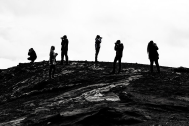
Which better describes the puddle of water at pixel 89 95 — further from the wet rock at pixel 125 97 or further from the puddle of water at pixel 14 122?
the puddle of water at pixel 14 122

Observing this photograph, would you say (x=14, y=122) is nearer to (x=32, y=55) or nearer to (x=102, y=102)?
(x=102, y=102)

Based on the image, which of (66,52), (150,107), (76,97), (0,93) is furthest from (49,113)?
(66,52)

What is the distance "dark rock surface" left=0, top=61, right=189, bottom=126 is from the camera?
36.8 feet

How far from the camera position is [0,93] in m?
22.9

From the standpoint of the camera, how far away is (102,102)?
1341cm

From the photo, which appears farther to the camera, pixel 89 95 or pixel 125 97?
pixel 89 95

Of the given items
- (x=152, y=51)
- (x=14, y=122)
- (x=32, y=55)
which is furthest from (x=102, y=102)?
(x=32, y=55)

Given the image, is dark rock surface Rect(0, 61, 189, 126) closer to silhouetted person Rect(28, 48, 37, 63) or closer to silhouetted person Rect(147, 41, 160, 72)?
silhouetted person Rect(147, 41, 160, 72)

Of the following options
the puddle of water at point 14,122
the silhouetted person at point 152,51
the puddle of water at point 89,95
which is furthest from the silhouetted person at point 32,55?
the puddle of water at point 14,122

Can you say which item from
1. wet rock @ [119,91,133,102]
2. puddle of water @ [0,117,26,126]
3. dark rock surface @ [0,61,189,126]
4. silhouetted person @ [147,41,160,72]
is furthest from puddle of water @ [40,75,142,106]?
silhouetted person @ [147,41,160,72]

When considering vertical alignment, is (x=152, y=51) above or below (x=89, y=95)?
above

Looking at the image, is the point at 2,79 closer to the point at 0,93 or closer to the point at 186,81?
the point at 0,93

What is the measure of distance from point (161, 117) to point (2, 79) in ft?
69.7

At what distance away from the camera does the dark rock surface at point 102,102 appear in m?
11.2
